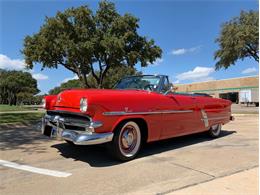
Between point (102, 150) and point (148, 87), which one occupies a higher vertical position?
point (148, 87)

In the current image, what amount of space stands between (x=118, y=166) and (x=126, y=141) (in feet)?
1.86

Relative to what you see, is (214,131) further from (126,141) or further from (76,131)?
(76,131)

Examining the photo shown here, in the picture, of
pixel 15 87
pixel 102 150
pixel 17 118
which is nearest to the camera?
pixel 102 150

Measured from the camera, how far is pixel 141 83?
662 cm

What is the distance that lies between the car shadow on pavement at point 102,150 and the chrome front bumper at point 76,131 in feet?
1.75

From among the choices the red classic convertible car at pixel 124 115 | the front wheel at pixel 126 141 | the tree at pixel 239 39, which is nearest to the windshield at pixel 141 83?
the red classic convertible car at pixel 124 115

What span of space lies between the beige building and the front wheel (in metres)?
46.1

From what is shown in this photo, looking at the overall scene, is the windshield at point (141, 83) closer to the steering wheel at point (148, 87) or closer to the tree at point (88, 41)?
the steering wheel at point (148, 87)

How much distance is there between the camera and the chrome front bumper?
15.4 ft

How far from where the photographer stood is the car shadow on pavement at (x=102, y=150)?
17.2 ft

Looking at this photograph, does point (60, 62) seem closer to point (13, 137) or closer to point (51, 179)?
point (13, 137)

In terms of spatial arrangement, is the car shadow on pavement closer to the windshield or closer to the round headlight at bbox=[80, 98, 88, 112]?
the round headlight at bbox=[80, 98, 88, 112]

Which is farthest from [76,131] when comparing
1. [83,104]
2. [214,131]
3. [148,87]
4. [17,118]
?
[17,118]

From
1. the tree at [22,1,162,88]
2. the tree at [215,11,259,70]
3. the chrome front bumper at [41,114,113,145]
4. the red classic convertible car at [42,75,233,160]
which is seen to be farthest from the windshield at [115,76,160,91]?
the tree at [215,11,259,70]
